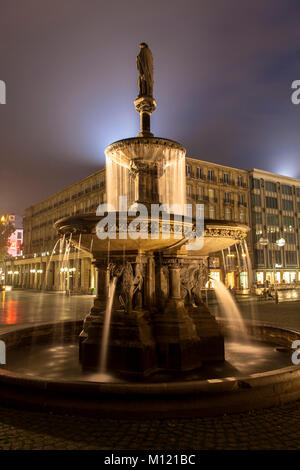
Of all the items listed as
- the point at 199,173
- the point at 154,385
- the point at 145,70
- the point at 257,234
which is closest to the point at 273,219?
the point at 257,234

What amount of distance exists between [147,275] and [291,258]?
52649 mm

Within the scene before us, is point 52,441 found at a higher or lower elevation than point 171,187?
lower

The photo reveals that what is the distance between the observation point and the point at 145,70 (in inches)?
305

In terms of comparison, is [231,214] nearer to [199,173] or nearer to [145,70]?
[199,173]

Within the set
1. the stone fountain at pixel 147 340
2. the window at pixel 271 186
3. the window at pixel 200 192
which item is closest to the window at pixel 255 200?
the window at pixel 271 186

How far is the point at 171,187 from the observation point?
109 ft

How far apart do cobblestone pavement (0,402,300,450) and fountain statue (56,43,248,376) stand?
1.78m

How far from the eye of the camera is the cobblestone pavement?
3.29m

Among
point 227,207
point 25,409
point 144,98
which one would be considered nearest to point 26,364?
point 25,409

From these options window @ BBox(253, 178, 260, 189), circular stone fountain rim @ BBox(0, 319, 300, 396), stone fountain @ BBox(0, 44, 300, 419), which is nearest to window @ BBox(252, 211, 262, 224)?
window @ BBox(253, 178, 260, 189)

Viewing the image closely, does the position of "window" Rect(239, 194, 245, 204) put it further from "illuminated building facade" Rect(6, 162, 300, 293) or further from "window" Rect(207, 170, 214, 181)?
"window" Rect(207, 170, 214, 181)

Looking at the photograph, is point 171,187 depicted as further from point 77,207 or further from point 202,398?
point 202,398

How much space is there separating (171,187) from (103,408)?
99.2 ft

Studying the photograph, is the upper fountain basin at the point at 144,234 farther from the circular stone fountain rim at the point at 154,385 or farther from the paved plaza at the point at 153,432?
the paved plaza at the point at 153,432
